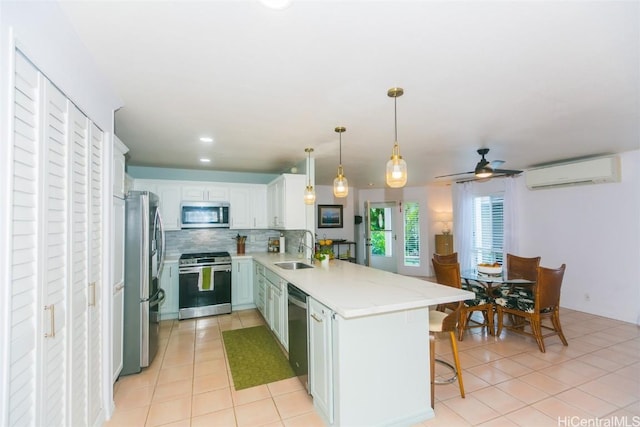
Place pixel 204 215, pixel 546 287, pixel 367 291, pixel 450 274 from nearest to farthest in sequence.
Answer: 1. pixel 367 291
2. pixel 546 287
3. pixel 450 274
4. pixel 204 215

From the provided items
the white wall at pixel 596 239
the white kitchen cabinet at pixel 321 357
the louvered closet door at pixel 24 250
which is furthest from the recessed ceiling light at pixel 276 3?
the white wall at pixel 596 239

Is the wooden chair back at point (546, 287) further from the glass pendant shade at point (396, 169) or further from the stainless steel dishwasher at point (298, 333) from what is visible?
the stainless steel dishwasher at point (298, 333)

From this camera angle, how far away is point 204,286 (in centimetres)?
425

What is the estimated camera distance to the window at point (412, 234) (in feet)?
24.0

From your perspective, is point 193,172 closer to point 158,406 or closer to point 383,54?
point 158,406

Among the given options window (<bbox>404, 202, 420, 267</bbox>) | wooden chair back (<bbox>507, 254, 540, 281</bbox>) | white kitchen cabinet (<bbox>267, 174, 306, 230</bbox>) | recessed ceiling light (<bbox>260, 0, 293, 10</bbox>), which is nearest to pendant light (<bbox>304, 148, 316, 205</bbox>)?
white kitchen cabinet (<bbox>267, 174, 306, 230</bbox>)

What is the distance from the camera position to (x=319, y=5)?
50.0 inches

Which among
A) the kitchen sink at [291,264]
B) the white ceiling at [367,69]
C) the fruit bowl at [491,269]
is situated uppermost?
the white ceiling at [367,69]

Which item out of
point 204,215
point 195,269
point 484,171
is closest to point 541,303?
point 484,171

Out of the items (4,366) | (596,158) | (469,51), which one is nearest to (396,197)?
(596,158)

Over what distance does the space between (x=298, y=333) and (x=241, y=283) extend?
8.14 feet

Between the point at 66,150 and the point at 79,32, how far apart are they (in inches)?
23.7

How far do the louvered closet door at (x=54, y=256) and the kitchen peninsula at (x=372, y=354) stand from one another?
4.68 feet

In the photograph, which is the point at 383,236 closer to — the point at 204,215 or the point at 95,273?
the point at 204,215
